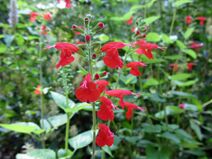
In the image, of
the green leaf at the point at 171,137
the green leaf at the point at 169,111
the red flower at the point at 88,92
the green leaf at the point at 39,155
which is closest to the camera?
the red flower at the point at 88,92

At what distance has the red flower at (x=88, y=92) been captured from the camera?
912mm

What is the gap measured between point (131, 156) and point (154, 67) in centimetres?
72

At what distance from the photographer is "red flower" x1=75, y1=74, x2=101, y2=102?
0.91 meters

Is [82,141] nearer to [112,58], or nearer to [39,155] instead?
[39,155]

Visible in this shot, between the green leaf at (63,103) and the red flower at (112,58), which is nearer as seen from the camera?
the red flower at (112,58)

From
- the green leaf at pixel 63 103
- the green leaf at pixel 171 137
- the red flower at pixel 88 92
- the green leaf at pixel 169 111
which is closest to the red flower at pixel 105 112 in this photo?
the red flower at pixel 88 92

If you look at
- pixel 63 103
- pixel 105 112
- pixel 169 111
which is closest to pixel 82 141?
pixel 63 103

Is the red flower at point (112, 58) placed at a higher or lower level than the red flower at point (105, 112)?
higher

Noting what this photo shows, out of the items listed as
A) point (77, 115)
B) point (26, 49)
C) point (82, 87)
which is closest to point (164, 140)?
point (77, 115)

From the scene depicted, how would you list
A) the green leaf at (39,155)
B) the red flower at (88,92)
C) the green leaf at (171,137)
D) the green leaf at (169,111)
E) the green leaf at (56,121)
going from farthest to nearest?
the green leaf at (169,111)
the green leaf at (171,137)
the green leaf at (56,121)
the green leaf at (39,155)
the red flower at (88,92)

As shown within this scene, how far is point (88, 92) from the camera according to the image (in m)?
0.92

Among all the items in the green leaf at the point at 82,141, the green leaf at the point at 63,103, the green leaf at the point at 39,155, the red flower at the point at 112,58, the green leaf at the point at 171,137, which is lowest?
the green leaf at the point at 171,137

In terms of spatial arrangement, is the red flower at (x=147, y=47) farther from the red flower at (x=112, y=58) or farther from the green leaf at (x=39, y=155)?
the green leaf at (x=39, y=155)

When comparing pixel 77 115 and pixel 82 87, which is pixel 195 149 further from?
pixel 82 87
